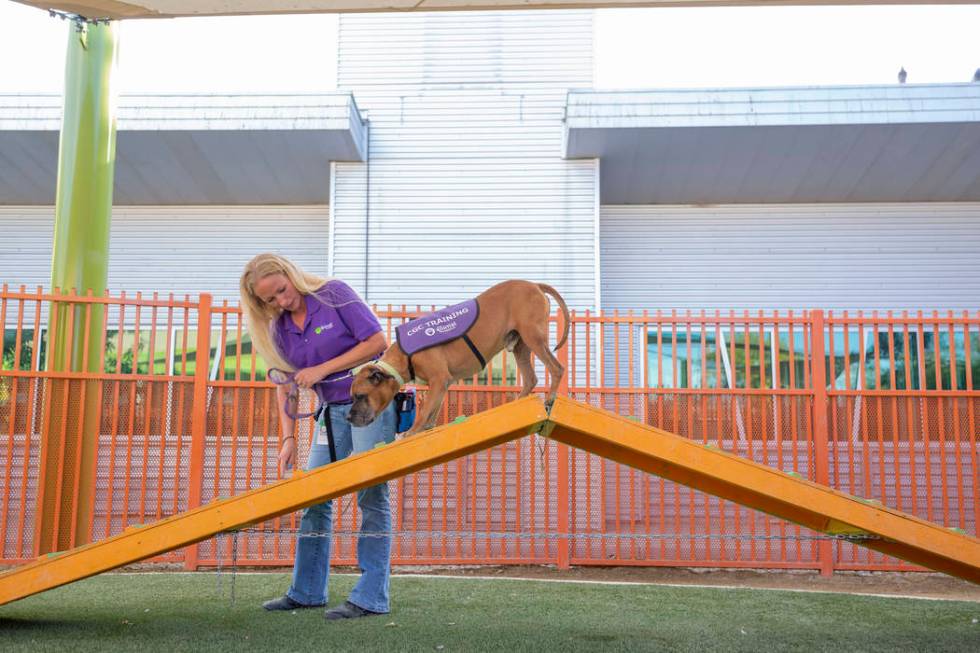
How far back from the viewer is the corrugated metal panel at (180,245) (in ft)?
43.1

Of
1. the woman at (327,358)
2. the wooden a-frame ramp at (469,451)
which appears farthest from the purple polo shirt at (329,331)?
the wooden a-frame ramp at (469,451)

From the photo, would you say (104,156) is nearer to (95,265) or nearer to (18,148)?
(95,265)

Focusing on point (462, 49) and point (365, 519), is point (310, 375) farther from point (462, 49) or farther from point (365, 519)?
point (462, 49)

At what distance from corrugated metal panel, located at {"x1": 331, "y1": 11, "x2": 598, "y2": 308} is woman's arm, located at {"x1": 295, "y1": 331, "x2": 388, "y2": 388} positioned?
25.1 ft

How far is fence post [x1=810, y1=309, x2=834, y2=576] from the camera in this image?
282 inches

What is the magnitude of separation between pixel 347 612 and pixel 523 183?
28.4ft

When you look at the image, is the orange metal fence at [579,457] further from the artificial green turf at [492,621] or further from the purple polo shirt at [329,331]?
the purple polo shirt at [329,331]

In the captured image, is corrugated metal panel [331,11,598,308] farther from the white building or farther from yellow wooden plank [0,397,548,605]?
yellow wooden plank [0,397,548,605]

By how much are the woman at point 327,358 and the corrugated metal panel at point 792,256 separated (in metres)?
9.00

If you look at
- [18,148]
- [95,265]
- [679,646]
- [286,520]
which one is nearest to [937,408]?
[679,646]

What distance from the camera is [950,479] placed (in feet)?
25.1

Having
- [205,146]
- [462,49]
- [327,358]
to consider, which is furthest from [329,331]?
[462,49]

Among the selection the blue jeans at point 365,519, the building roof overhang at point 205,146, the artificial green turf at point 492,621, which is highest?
the building roof overhang at point 205,146

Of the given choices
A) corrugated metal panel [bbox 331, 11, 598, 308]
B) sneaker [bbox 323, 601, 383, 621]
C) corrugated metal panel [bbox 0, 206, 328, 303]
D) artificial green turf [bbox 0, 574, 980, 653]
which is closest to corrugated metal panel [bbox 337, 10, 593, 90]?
corrugated metal panel [bbox 331, 11, 598, 308]
